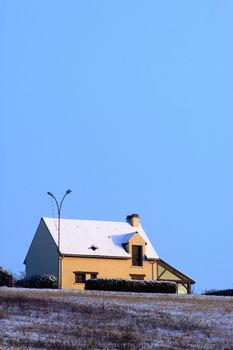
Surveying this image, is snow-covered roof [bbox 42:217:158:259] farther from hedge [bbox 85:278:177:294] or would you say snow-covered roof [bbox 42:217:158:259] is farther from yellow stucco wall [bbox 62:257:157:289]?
hedge [bbox 85:278:177:294]

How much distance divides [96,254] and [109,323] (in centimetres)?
4376

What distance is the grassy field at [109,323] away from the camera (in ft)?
77.0

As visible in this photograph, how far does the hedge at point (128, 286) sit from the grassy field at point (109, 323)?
10009 mm

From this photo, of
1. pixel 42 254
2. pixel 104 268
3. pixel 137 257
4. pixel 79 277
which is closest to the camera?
pixel 79 277

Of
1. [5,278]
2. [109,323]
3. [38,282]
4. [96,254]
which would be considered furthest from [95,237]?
[109,323]

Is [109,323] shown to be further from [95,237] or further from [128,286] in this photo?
[95,237]

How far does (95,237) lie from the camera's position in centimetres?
7350

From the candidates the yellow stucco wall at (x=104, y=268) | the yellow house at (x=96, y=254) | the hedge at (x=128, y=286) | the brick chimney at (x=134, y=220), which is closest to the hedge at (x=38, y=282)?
the hedge at (x=128, y=286)

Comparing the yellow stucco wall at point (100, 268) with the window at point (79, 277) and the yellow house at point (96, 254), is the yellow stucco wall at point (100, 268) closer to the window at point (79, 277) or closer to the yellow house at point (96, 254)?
the yellow house at point (96, 254)

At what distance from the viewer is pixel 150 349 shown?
912 inches

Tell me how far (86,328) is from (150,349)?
3.41m

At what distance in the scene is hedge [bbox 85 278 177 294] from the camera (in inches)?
1890

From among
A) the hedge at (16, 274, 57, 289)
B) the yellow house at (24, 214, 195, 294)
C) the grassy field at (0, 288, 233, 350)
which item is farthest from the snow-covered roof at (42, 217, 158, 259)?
the grassy field at (0, 288, 233, 350)

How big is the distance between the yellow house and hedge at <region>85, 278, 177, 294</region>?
1950cm
